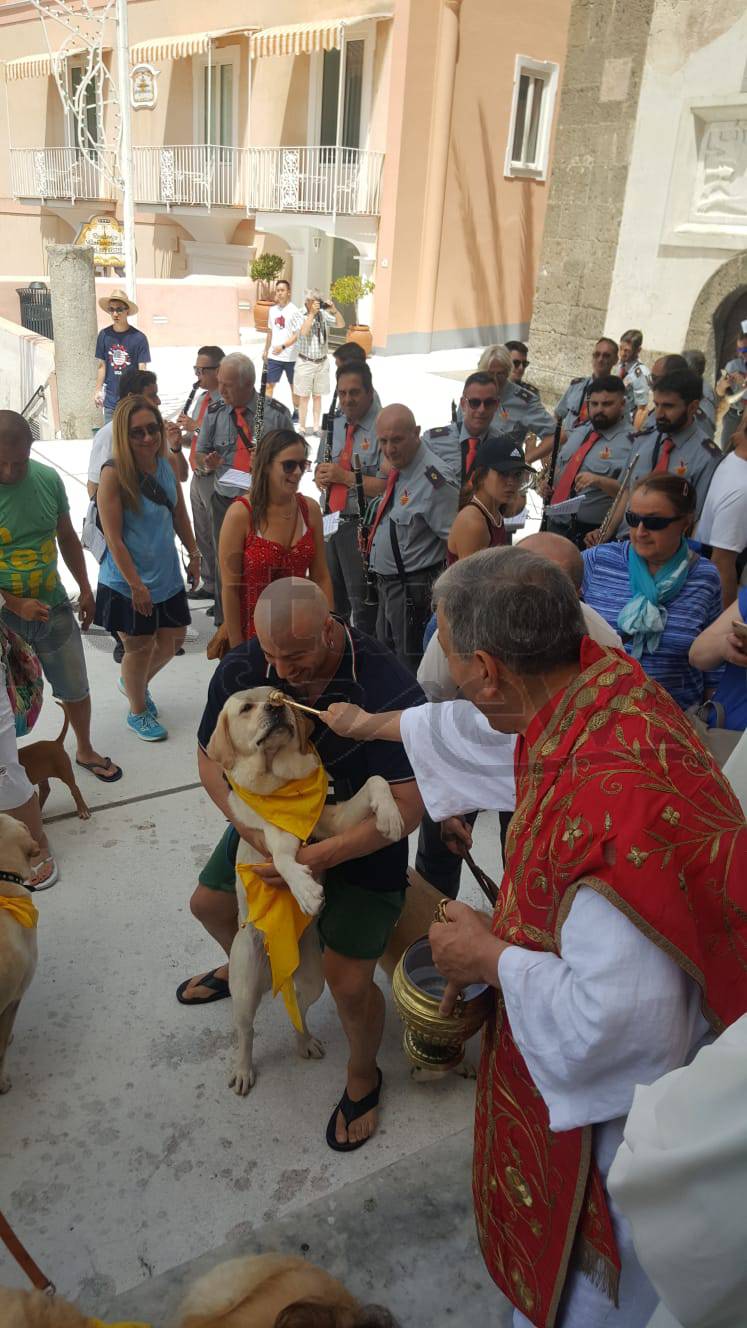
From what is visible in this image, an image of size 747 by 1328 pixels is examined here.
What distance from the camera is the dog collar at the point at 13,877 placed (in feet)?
9.07

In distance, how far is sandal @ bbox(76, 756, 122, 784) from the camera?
183 inches

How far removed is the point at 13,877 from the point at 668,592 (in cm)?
248

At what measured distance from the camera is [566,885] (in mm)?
1521

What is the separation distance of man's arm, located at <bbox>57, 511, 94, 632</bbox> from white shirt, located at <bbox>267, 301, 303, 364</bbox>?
30.4 feet

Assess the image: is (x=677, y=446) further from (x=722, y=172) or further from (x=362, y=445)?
(x=722, y=172)

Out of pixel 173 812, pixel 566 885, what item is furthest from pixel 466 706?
pixel 173 812

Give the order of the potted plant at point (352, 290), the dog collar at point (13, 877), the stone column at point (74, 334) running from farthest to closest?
the potted plant at point (352, 290)
the stone column at point (74, 334)
the dog collar at point (13, 877)

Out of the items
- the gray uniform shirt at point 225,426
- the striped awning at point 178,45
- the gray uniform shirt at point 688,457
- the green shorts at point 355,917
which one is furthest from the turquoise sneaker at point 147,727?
the striped awning at point 178,45

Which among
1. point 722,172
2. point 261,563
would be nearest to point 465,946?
A: point 261,563

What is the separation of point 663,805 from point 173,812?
3.35m

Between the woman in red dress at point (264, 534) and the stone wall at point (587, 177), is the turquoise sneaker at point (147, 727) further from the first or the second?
the stone wall at point (587, 177)

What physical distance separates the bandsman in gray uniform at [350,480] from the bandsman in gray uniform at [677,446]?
1412mm

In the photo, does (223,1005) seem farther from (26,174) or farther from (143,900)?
(26,174)

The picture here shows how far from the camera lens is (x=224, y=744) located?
8.16 feet
